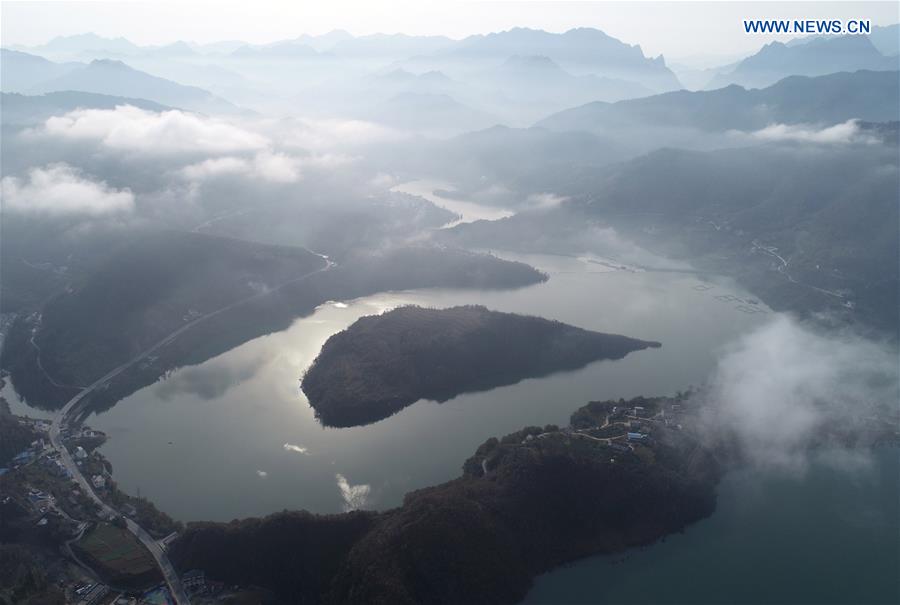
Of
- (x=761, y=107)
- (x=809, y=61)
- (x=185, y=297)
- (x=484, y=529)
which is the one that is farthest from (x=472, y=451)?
(x=809, y=61)

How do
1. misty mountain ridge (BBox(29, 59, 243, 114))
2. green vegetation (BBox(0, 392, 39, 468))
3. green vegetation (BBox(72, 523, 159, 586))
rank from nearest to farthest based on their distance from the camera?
green vegetation (BBox(72, 523, 159, 586)) → green vegetation (BBox(0, 392, 39, 468)) → misty mountain ridge (BBox(29, 59, 243, 114))

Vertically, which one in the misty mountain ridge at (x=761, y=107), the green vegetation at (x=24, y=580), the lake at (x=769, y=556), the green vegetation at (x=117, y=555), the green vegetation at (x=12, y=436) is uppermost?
the green vegetation at (x=12, y=436)

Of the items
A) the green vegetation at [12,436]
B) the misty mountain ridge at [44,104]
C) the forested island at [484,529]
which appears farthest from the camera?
the misty mountain ridge at [44,104]

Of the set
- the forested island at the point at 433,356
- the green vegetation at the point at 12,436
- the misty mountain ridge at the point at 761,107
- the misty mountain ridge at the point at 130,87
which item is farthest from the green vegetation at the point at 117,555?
the misty mountain ridge at the point at 130,87

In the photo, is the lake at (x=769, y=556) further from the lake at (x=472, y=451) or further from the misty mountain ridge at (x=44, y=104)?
the misty mountain ridge at (x=44, y=104)

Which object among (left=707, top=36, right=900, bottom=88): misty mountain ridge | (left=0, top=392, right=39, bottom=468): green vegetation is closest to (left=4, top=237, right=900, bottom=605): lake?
(left=0, top=392, right=39, bottom=468): green vegetation

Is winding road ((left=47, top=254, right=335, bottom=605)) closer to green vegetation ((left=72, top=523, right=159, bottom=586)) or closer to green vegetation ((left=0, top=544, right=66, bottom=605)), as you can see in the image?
green vegetation ((left=72, top=523, right=159, bottom=586))

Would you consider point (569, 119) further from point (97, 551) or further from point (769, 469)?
point (97, 551)

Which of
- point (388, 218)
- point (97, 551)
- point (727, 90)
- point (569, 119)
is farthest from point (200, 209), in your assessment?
point (727, 90)
